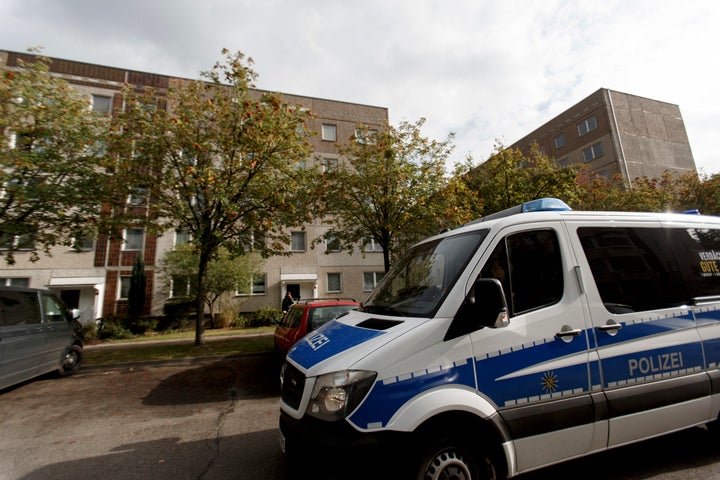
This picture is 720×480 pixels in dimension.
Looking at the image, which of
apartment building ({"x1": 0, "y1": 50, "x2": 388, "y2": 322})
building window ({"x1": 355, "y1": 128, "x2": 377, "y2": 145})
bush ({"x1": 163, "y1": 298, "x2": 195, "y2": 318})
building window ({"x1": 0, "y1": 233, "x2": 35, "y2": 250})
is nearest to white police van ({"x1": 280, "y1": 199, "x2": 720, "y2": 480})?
building window ({"x1": 355, "y1": 128, "x2": 377, "y2": 145})

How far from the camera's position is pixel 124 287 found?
20.8m

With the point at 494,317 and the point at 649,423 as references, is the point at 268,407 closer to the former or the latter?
the point at 494,317

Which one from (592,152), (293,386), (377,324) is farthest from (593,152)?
(293,386)

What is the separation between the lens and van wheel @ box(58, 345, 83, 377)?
7.68 metres

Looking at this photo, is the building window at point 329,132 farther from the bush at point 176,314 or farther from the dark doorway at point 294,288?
the bush at point 176,314

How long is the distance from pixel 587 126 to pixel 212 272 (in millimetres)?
34962

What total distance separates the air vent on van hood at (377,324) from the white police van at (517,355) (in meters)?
0.02

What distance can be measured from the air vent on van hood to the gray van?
6.87 meters

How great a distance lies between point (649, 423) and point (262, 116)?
10719 millimetres

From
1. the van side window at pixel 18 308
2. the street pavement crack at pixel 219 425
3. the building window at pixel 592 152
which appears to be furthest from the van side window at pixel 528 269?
the building window at pixel 592 152

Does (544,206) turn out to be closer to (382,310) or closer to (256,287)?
(382,310)

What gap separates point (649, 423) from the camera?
286 cm

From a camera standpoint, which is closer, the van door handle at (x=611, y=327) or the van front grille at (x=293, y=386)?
the van front grille at (x=293, y=386)

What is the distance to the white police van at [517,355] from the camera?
228 cm
